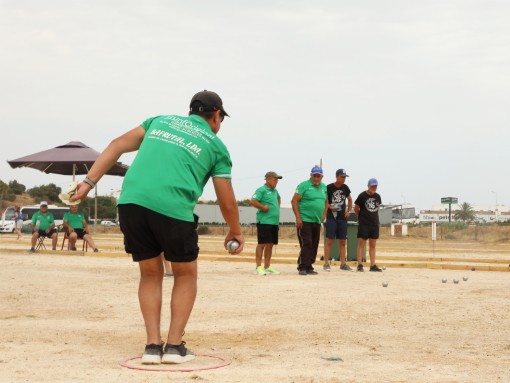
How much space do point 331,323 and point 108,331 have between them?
1.86 meters

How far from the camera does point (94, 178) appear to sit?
18.0ft

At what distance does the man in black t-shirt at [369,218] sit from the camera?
14.5 metres

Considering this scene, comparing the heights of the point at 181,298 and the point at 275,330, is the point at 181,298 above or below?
above

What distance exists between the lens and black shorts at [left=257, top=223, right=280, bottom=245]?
1334 centimetres

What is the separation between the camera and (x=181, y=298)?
5352mm

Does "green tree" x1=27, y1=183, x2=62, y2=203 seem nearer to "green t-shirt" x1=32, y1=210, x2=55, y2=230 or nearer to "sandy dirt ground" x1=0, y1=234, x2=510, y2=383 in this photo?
"green t-shirt" x1=32, y1=210, x2=55, y2=230

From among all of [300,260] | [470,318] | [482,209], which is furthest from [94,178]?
[482,209]

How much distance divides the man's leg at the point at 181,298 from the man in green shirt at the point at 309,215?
7760 mm

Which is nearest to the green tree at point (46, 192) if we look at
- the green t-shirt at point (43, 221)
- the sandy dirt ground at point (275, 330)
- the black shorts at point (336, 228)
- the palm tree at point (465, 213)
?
the palm tree at point (465, 213)

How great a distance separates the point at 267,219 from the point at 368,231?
2088mm

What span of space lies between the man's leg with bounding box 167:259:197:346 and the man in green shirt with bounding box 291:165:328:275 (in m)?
7.76

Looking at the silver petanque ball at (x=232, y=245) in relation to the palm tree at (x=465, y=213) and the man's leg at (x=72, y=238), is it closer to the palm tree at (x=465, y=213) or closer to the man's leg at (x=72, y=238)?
the man's leg at (x=72, y=238)

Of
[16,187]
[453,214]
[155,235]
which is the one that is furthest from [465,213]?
[155,235]

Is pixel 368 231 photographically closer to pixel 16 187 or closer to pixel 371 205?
pixel 371 205
